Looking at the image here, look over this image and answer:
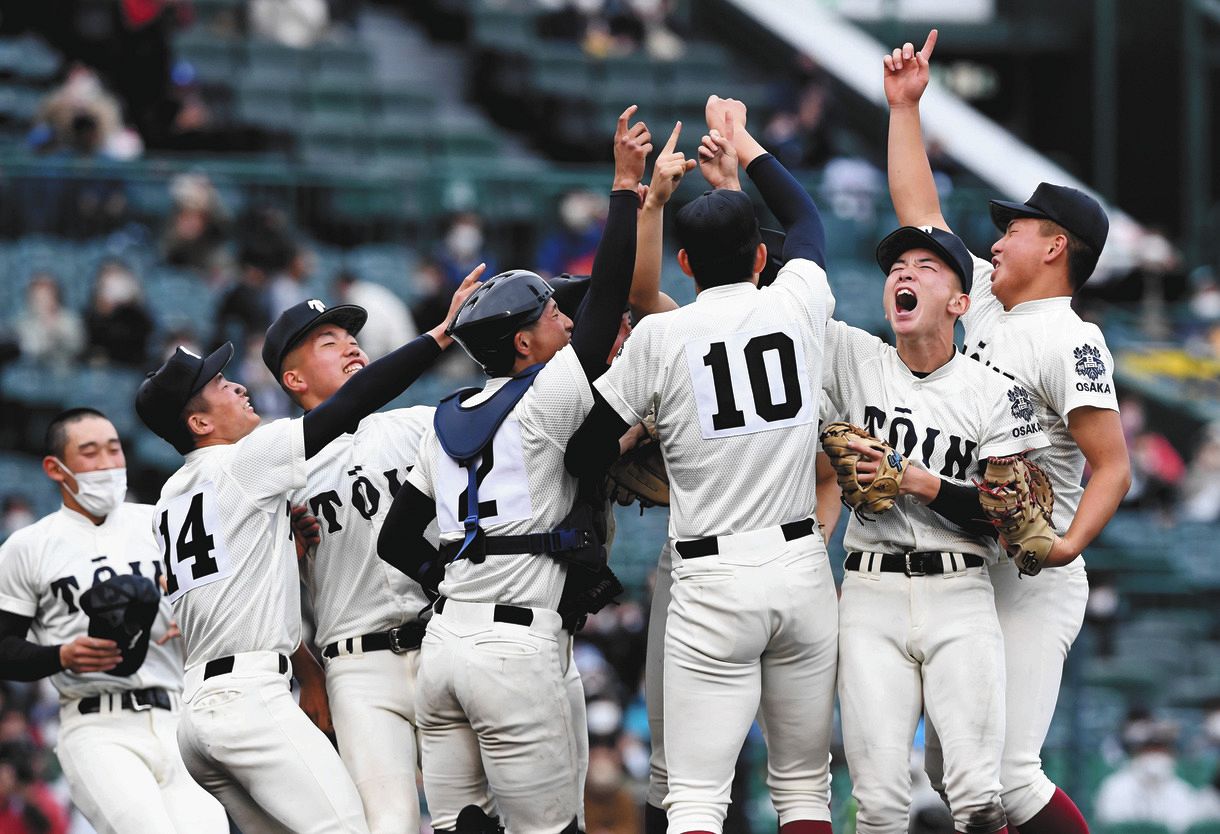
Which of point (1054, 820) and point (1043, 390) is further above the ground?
point (1043, 390)

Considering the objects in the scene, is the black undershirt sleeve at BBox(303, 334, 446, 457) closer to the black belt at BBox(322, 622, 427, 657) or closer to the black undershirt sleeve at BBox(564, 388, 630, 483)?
the black undershirt sleeve at BBox(564, 388, 630, 483)

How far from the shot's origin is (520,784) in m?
6.07

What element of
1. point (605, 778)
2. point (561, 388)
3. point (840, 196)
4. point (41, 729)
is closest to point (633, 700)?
point (605, 778)

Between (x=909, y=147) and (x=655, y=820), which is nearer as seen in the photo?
(x=655, y=820)

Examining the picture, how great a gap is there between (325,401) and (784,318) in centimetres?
165

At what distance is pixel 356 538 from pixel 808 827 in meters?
1.99

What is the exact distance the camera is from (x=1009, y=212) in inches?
266

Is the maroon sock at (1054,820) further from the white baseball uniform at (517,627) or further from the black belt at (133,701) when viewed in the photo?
the black belt at (133,701)

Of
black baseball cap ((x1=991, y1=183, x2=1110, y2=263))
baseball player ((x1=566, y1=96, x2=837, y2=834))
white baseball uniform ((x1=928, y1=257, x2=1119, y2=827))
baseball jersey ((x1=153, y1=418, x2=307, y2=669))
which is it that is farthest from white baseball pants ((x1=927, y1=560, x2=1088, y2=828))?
baseball jersey ((x1=153, y1=418, x2=307, y2=669))

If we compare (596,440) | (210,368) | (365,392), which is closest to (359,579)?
(365,392)

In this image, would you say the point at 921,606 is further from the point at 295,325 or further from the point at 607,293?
the point at 295,325

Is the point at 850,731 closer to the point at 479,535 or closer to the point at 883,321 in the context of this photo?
the point at 479,535

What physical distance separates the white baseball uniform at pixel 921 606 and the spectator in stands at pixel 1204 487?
418 inches

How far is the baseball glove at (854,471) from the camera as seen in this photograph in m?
5.95
